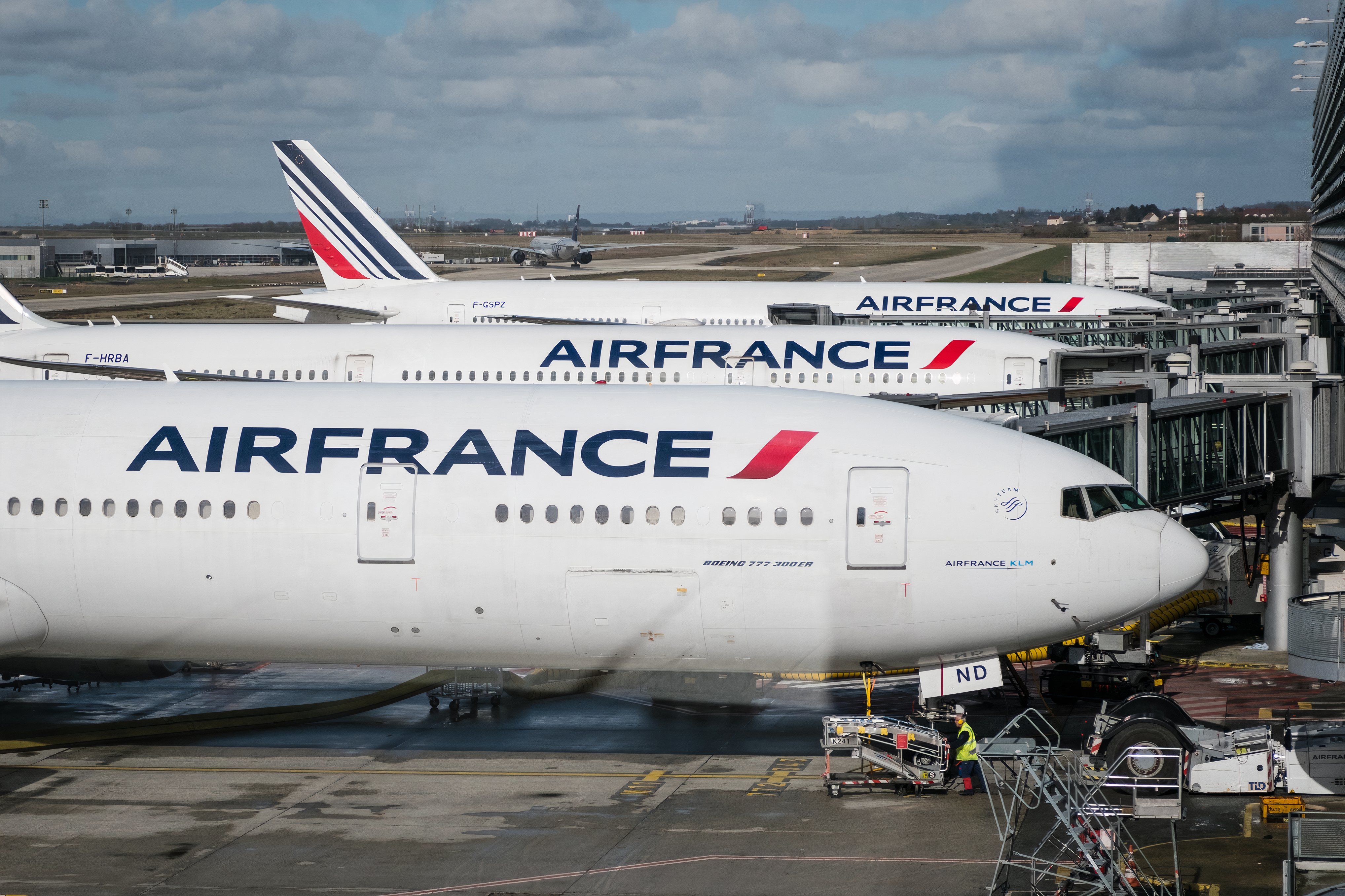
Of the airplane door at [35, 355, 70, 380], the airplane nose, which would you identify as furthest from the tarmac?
the airplane door at [35, 355, 70, 380]

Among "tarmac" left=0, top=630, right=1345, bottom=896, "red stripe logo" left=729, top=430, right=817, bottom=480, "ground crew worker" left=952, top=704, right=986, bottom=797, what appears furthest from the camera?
"ground crew worker" left=952, top=704, right=986, bottom=797

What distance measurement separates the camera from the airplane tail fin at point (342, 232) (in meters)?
61.7

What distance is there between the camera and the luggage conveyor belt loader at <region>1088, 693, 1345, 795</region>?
19750 millimetres

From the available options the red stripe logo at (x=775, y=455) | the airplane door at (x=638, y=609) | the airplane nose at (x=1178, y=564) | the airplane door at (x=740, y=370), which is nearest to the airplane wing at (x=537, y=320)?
the airplane door at (x=740, y=370)

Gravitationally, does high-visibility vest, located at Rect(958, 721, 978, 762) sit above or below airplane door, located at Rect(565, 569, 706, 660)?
below

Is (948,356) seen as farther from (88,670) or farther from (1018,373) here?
(88,670)

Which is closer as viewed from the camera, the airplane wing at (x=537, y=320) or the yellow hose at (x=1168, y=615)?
the yellow hose at (x=1168, y=615)

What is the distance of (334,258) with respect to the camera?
204ft

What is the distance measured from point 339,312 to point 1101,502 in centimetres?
4321

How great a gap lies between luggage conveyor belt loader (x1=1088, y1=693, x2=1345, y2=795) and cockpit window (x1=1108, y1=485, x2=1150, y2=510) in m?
2.91

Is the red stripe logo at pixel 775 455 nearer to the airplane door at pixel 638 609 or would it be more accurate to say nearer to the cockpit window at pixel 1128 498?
the airplane door at pixel 638 609

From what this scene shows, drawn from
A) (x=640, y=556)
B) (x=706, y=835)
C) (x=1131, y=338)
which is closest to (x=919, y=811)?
(x=706, y=835)

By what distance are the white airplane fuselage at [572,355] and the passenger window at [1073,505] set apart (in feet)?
66.3

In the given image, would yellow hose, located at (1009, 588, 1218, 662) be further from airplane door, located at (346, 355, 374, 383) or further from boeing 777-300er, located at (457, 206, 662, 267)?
boeing 777-300er, located at (457, 206, 662, 267)
